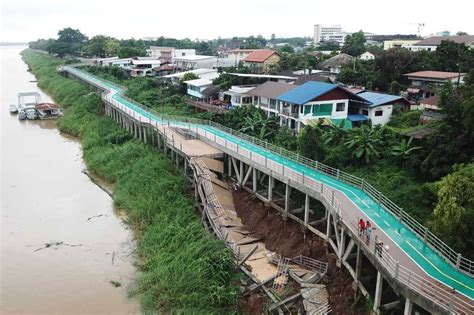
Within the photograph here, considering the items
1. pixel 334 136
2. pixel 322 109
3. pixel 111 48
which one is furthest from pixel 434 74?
pixel 111 48

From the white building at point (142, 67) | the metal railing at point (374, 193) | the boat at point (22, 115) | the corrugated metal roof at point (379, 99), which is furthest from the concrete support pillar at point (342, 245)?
the white building at point (142, 67)

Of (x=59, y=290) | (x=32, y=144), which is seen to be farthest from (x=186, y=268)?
(x=32, y=144)

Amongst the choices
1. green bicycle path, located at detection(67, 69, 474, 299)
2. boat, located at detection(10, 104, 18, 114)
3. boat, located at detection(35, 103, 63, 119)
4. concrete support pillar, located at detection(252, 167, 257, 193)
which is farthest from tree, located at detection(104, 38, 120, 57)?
concrete support pillar, located at detection(252, 167, 257, 193)

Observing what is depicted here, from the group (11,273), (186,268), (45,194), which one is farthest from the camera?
(45,194)

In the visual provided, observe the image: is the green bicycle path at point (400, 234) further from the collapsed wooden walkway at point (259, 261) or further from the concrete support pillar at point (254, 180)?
the collapsed wooden walkway at point (259, 261)

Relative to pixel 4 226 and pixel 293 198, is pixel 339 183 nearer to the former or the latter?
pixel 293 198

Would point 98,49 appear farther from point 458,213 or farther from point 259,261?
point 458,213

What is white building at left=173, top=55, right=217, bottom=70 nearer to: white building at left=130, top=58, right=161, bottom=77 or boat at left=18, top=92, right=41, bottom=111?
white building at left=130, top=58, right=161, bottom=77
